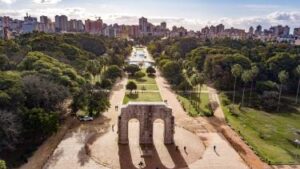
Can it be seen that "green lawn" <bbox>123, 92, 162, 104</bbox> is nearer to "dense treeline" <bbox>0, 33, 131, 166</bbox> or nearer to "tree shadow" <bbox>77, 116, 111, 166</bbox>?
"dense treeline" <bbox>0, 33, 131, 166</bbox>

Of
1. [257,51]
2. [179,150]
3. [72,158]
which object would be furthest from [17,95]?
[257,51]

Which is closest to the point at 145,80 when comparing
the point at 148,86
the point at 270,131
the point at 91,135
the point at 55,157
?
the point at 148,86

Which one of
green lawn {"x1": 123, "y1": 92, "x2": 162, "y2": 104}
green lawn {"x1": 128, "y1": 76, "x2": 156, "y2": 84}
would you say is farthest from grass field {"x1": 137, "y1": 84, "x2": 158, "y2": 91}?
green lawn {"x1": 123, "y1": 92, "x2": 162, "y2": 104}

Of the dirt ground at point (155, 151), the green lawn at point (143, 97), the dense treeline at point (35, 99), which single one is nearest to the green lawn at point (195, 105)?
the green lawn at point (143, 97)

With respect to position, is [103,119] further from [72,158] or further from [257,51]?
[257,51]

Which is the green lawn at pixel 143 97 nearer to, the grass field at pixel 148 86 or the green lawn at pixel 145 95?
the green lawn at pixel 145 95
